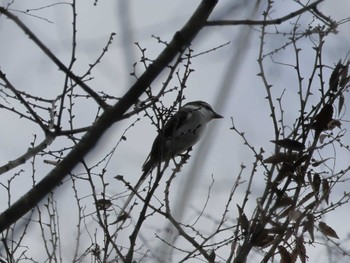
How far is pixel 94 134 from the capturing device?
1.41 m

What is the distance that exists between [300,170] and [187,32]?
64.0 inches

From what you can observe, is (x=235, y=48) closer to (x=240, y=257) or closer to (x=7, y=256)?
(x=240, y=257)

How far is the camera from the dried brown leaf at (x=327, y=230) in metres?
2.95

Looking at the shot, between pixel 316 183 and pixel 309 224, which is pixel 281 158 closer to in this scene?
pixel 316 183

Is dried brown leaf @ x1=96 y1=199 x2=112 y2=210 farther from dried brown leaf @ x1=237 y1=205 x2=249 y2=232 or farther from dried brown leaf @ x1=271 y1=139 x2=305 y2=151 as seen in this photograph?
dried brown leaf @ x1=271 y1=139 x2=305 y2=151

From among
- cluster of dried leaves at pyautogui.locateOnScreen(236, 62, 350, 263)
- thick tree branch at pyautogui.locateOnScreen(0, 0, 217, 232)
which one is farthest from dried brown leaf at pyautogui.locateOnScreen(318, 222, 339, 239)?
thick tree branch at pyautogui.locateOnScreen(0, 0, 217, 232)

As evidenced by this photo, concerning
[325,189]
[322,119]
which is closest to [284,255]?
[325,189]

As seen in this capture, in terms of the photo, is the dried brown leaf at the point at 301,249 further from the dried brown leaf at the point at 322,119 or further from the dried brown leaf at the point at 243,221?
the dried brown leaf at the point at 322,119

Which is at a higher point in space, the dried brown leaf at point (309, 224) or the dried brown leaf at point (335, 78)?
the dried brown leaf at point (335, 78)

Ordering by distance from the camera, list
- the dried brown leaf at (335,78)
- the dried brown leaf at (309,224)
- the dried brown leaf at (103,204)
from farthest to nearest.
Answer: the dried brown leaf at (103,204) < the dried brown leaf at (335,78) < the dried brown leaf at (309,224)

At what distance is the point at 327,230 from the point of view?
2.97 m

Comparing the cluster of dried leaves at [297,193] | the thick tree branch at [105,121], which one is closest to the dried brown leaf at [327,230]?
the cluster of dried leaves at [297,193]

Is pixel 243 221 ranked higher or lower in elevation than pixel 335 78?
lower

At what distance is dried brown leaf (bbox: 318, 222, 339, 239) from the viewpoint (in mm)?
2951
